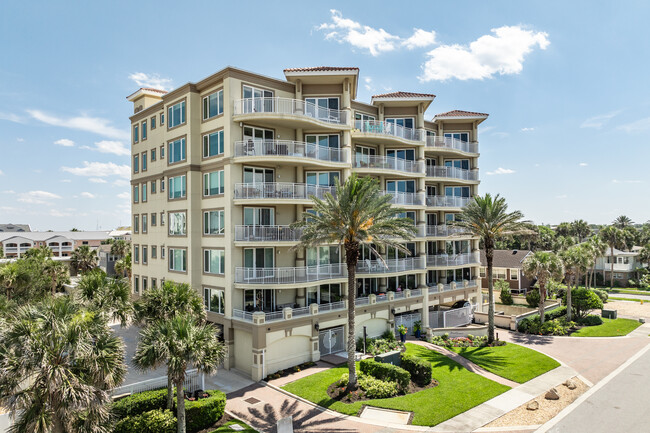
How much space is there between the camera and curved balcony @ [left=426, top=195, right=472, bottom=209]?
37.8 meters

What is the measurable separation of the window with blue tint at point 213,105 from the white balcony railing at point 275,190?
18.6 feet

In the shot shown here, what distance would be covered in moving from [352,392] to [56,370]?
13693 millimetres


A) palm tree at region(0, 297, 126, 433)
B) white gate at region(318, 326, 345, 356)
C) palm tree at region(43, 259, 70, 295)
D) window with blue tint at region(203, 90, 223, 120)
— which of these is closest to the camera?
palm tree at region(0, 297, 126, 433)

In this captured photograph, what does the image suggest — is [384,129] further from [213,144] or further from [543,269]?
[543,269]

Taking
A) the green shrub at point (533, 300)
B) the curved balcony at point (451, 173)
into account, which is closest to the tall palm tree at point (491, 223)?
the curved balcony at point (451, 173)

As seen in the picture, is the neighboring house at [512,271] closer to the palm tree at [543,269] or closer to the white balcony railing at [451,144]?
the palm tree at [543,269]

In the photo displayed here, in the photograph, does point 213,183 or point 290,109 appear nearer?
point 213,183

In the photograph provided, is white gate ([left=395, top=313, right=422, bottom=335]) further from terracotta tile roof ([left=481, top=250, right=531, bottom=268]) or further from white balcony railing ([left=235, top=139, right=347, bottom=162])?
terracotta tile roof ([left=481, top=250, right=531, bottom=268])

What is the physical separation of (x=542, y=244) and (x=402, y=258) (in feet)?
191

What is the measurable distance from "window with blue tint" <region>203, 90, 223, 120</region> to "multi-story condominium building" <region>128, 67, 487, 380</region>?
0.43 feet

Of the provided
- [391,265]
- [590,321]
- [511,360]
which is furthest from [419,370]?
[590,321]

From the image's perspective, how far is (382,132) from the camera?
33.2 meters

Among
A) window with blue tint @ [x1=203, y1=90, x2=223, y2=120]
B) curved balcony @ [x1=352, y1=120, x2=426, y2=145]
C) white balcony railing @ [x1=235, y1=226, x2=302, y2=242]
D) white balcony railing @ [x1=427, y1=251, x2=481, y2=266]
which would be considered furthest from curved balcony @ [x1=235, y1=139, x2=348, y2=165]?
white balcony railing @ [x1=427, y1=251, x2=481, y2=266]

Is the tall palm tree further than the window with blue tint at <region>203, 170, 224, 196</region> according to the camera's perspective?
Yes
